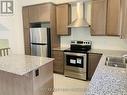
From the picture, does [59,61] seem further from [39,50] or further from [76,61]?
[39,50]

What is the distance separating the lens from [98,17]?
3.59m

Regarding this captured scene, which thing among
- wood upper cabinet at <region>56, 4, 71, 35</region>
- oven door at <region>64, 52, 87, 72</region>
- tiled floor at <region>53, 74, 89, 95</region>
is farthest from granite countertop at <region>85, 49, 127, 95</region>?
wood upper cabinet at <region>56, 4, 71, 35</region>

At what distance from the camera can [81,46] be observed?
12.6 feet

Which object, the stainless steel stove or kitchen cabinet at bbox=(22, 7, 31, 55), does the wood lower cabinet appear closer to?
the stainless steel stove

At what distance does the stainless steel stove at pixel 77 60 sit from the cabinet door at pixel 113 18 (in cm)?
78

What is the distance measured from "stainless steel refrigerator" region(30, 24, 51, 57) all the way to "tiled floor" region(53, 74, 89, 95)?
3.11 ft

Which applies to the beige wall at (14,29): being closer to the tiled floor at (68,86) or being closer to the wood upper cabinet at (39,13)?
the wood upper cabinet at (39,13)

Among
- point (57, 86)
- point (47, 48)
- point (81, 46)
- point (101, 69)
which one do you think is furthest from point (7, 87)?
point (81, 46)

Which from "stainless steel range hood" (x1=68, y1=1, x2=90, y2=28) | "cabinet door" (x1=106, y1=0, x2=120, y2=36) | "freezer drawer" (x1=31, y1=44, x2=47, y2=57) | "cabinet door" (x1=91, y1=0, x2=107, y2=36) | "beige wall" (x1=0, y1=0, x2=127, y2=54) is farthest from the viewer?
"freezer drawer" (x1=31, y1=44, x2=47, y2=57)

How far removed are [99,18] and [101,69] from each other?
217 centimetres

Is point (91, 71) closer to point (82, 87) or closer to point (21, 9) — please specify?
point (82, 87)

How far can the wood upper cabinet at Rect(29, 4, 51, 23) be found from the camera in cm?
407

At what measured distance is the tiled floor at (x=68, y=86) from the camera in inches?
118

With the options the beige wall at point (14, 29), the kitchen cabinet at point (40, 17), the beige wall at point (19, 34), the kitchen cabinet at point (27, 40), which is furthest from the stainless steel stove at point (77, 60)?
the beige wall at point (14, 29)
